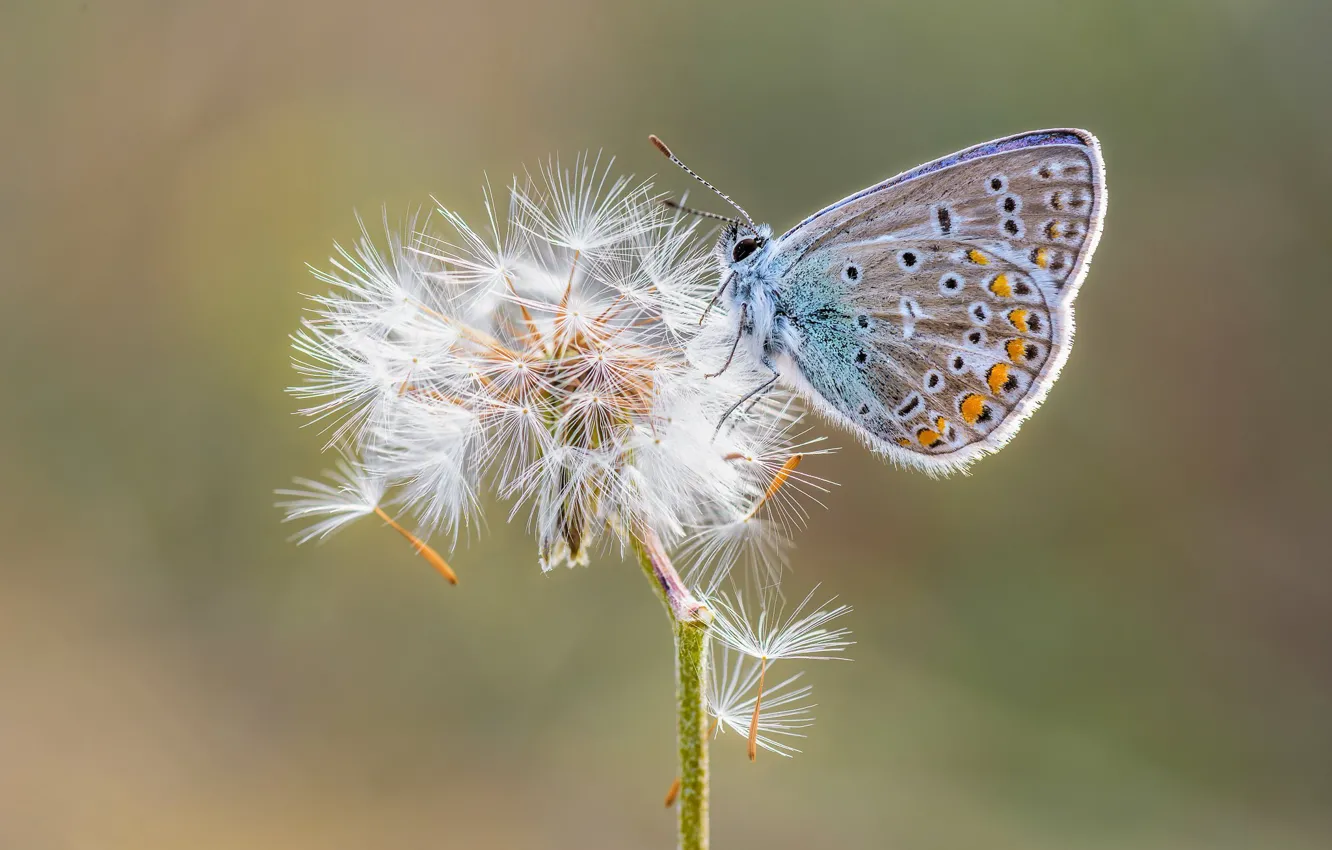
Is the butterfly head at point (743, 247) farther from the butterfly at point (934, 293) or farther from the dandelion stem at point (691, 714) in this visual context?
the dandelion stem at point (691, 714)

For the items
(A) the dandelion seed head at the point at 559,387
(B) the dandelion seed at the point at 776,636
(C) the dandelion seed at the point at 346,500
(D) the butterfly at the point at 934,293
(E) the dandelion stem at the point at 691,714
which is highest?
(D) the butterfly at the point at 934,293

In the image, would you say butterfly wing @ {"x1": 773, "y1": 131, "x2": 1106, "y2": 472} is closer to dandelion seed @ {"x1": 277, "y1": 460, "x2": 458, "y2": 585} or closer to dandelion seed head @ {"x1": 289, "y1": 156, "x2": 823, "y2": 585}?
dandelion seed head @ {"x1": 289, "y1": 156, "x2": 823, "y2": 585}

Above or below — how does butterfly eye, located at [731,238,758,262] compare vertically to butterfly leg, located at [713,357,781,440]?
above

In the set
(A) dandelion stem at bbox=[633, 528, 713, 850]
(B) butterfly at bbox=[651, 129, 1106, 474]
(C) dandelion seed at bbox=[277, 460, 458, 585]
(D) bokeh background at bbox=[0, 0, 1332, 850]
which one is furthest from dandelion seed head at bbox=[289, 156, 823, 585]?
(D) bokeh background at bbox=[0, 0, 1332, 850]

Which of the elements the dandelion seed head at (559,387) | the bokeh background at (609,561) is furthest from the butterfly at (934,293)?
the bokeh background at (609,561)

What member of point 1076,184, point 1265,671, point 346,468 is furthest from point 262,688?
point 1265,671

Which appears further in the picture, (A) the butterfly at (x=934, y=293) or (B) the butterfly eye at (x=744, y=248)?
(B) the butterfly eye at (x=744, y=248)
